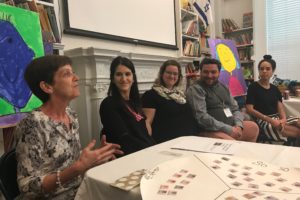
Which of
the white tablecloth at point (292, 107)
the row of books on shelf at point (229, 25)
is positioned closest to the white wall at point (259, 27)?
the row of books on shelf at point (229, 25)

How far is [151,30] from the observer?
138 inches

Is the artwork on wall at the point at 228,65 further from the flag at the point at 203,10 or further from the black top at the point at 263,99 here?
the flag at the point at 203,10

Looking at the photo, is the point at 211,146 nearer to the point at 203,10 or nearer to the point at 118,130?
the point at 118,130

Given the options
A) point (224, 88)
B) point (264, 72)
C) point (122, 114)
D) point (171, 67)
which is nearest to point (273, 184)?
point (122, 114)

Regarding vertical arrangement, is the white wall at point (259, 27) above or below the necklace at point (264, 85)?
above

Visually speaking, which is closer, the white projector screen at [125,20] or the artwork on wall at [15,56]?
the artwork on wall at [15,56]

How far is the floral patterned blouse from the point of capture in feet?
3.44

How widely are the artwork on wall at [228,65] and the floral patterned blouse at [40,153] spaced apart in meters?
2.86

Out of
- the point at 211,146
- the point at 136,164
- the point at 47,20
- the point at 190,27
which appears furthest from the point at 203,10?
the point at 136,164

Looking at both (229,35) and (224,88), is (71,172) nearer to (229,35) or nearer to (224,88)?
(224,88)

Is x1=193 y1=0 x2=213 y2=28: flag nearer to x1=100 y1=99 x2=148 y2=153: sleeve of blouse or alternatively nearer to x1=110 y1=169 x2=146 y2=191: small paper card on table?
x1=100 y1=99 x2=148 y2=153: sleeve of blouse

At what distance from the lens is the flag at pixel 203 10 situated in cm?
457

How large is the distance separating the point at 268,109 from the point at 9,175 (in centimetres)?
275

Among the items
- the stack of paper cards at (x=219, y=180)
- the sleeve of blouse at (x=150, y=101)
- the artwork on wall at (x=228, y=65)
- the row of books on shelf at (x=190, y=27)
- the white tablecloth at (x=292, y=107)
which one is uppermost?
the row of books on shelf at (x=190, y=27)
